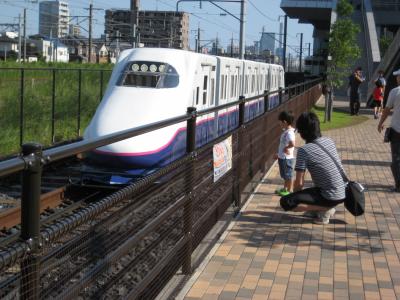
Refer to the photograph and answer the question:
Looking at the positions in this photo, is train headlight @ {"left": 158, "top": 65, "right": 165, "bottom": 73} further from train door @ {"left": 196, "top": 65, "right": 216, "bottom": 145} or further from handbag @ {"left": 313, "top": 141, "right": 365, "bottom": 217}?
handbag @ {"left": 313, "top": 141, "right": 365, "bottom": 217}

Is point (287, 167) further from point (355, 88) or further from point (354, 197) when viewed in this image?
point (355, 88)

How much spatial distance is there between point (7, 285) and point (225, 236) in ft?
15.0

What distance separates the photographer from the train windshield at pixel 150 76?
1310 centimetres

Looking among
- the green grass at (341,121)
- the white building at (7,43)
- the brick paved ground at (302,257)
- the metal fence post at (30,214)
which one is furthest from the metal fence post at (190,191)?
the white building at (7,43)

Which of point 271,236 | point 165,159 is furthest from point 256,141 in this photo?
point 271,236

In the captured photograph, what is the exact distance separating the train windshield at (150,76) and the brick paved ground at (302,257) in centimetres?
437

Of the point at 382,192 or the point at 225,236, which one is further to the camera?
→ the point at 382,192

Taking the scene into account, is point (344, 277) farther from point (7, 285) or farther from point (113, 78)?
point (113, 78)

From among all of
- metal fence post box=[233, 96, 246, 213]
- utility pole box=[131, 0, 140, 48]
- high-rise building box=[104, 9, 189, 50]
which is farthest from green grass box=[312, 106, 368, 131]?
high-rise building box=[104, 9, 189, 50]

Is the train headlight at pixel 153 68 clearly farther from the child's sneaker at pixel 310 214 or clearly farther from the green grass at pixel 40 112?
the child's sneaker at pixel 310 214

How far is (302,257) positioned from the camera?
6379 millimetres

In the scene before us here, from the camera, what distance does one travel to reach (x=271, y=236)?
283 inches

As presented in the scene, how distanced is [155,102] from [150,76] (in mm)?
1081

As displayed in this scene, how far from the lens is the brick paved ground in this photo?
212 inches
